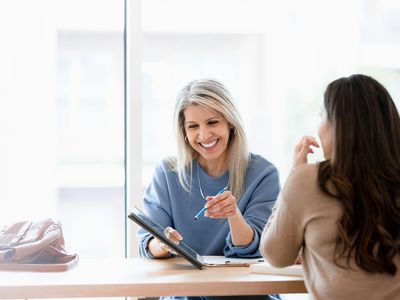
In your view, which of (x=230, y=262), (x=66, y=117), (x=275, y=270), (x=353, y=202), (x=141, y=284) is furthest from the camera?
(x=66, y=117)

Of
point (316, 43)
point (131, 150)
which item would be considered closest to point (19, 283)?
point (131, 150)

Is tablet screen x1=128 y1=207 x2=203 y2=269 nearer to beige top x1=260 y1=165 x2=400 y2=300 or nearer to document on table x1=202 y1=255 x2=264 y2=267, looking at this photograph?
document on table x1=202 y1=255 x2=264 y2=267

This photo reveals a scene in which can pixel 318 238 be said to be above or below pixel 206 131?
below

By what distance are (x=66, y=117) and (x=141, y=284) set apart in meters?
1.30

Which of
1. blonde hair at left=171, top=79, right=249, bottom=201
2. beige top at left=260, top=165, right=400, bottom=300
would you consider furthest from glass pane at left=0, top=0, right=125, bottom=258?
beige top at left=260, top=165, right=400, bottom=300

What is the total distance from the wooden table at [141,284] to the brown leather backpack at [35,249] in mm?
38

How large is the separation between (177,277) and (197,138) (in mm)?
580

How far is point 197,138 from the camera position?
2160mm

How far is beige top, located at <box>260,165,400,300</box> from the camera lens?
1.47m

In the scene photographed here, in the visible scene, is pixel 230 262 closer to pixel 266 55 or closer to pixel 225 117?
pixel 225 117

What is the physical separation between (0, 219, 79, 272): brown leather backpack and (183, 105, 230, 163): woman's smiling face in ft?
1.82

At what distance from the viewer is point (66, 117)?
2.78 m

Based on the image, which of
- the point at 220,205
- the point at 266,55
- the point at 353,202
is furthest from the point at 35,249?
the point at 266,55

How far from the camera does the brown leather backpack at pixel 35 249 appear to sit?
72.1 inches
